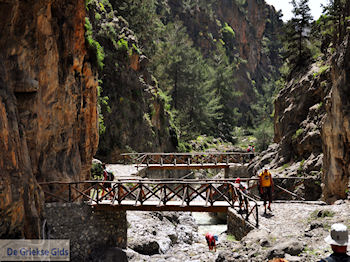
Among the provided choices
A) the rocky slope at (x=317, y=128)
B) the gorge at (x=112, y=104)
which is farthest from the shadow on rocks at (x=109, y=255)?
the rocky slope at (x=317, y=128)

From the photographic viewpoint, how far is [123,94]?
2786 cm

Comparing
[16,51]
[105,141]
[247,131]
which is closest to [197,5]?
[247,131]

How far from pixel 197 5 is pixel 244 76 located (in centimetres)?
1768

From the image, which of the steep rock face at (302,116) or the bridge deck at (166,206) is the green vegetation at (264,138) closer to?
the steep rock face at (302,116)

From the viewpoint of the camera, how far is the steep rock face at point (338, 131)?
11422mm

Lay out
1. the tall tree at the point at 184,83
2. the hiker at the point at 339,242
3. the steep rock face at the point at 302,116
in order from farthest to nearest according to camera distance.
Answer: the tall tree at the point at 184,83 < the steep rock face at the point at 302,116 < the hiker at the point at 339,242

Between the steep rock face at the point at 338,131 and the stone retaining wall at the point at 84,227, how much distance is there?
8.62 m

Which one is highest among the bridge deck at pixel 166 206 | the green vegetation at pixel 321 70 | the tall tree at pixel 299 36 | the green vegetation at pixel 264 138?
the tall tree at pixel 299 36

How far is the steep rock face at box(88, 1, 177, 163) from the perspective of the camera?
25.9 meters

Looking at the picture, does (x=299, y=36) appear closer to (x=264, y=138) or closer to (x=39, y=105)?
(x=264, y=138)

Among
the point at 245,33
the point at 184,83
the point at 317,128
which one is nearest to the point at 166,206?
the point at 317,128

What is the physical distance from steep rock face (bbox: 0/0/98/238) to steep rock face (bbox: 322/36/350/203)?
33.7 ft

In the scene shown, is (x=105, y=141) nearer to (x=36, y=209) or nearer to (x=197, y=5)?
(x=36, y=209)

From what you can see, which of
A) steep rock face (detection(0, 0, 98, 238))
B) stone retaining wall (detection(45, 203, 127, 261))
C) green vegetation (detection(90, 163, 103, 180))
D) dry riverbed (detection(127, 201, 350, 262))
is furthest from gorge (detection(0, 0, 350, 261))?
green vegetation (detection(90, 163, 103, 180))
